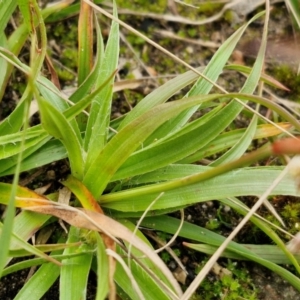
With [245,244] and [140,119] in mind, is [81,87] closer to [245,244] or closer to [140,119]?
[140,119]

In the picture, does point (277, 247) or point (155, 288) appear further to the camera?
point (277, 247)

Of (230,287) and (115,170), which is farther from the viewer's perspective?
(230,287)

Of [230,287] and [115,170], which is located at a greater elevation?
[115,170]

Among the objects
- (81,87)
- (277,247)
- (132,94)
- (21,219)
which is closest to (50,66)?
→ (81,87)

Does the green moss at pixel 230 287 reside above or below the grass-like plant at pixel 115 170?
below

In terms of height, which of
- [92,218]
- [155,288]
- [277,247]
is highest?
[92,218]

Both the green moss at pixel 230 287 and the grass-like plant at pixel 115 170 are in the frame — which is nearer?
the grass-like plant at pixel 115 170

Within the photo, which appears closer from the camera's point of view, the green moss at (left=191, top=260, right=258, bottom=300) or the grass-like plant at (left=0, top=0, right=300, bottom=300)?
the grass-like plant at (left=0, top=0, right=300, bottom=300)

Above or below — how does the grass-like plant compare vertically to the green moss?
above
